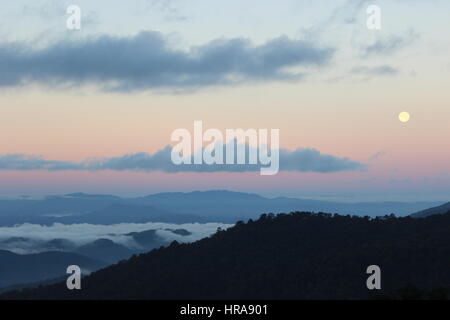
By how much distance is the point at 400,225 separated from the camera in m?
158

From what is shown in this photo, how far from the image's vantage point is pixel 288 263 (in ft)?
469

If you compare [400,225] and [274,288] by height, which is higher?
[400,225]

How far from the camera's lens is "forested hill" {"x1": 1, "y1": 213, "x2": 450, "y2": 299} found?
125500 mm

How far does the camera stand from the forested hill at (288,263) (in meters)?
126
